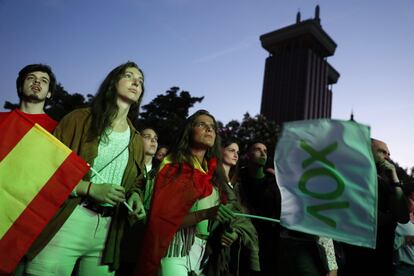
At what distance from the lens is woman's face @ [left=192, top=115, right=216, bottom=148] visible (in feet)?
9.96

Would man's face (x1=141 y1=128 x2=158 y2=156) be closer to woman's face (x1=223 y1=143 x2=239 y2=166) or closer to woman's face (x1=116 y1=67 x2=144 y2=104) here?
woman's face (x1=223 y1=143 x2=239 y2=166)

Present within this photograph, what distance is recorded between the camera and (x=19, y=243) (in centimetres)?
203

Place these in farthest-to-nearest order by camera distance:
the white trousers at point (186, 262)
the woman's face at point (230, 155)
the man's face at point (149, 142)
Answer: the man's face at point (149, 142) → the woman's face at point (230, 155) → the white trousers at point (186, 262)

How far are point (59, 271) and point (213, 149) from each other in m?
1.62

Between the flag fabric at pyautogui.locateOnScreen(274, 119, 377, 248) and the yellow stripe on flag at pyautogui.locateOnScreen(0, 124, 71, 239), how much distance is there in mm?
1466

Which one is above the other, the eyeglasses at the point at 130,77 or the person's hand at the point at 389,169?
the eyeglasses at the point at 130,77

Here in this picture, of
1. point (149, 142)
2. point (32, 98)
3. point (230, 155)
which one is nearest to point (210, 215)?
point (32, 98)

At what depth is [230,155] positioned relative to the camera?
4.54 m

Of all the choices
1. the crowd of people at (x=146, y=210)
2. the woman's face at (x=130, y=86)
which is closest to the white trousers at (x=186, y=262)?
the crowd of people at (x=146, y=210)

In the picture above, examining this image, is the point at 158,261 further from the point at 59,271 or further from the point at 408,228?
the point at 408,228

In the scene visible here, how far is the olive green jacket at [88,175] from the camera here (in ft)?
6.91

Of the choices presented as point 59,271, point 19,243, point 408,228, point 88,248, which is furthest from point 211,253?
point 408,228

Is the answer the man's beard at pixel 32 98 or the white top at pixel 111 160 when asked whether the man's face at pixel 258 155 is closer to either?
the white top at pixel 111 160

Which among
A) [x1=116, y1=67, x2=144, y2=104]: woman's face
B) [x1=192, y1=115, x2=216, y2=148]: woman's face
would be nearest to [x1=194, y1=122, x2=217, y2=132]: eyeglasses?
[x1=192, y1=115, x2=216, y2=148]: woman's face
